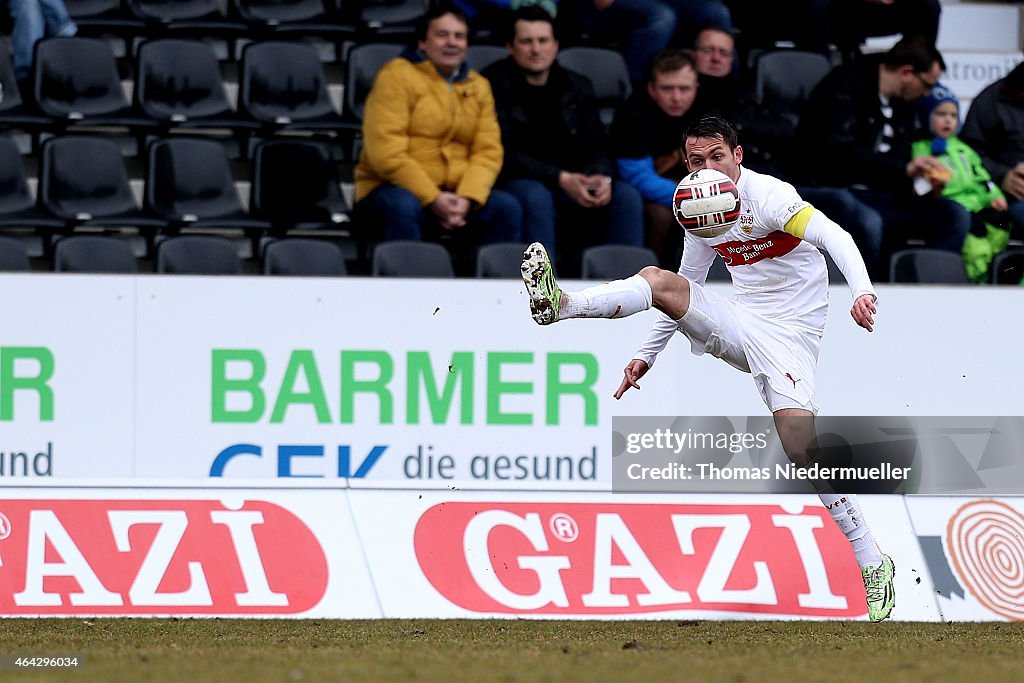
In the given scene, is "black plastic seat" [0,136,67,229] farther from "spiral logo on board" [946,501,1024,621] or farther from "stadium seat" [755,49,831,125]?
"spiral logo on board" [946,501,1024,621]

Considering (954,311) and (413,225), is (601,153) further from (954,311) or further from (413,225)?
(954,311)

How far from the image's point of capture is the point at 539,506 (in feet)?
23.9

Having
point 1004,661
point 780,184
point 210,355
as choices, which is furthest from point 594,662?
point 210,355

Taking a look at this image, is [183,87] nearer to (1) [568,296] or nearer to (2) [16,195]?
(2) [16,195]

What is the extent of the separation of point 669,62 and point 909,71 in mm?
1652

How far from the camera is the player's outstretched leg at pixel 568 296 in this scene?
20.7ft

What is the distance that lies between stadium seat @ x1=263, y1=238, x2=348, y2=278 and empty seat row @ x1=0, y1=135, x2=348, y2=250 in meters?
0.46

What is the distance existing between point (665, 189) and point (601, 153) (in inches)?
17.6

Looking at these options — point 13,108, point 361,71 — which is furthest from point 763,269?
point 13,108

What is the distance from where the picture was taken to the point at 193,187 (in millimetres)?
9242

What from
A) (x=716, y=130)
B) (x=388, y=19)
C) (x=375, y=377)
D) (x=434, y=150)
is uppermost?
(x=388, y=19)

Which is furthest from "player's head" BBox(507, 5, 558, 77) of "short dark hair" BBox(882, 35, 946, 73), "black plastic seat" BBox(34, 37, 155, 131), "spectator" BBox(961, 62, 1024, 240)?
"spectator" BBox(961, 62, 1024, 240)

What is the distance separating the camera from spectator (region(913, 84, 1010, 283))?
30.9ft

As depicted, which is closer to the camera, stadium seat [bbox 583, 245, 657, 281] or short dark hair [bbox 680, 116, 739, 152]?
short dark hair [bbox 680, 116, 739, 152]
